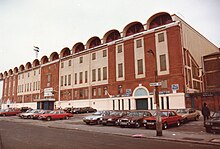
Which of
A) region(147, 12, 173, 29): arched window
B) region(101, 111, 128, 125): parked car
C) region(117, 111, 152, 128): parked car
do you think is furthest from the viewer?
region(147, 12, 173, 29): arched window

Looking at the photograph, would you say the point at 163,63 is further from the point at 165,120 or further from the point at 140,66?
the point at 165,120

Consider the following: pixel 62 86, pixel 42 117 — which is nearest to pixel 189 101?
pixel 42 117

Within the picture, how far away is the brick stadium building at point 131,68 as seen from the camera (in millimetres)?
32219

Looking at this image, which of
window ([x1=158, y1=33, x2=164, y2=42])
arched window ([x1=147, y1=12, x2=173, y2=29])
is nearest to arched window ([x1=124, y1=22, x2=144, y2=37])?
arched window ([x1=147, y1=12, x2=173, y2=29])

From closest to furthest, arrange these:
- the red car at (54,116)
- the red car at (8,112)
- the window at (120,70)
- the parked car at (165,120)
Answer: the parked car at (165,120) < the red car at (54,116) < the window at (120,70) < the red car at (8,112)

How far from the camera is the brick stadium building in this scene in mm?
32219

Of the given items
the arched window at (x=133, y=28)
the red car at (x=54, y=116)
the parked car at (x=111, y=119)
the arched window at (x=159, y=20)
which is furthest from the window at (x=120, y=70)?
the parked car at (x=111, y=119)

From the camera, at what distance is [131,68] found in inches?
1474

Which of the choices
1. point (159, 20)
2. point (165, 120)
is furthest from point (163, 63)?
point (165, 120)

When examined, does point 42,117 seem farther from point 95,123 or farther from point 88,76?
point 88,76

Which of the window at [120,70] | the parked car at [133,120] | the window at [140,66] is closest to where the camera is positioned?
the parked car at [133,120]

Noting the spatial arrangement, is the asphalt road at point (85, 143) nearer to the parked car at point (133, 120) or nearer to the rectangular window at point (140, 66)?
the parked car at point (133, 120)

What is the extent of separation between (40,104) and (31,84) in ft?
A: 33.5

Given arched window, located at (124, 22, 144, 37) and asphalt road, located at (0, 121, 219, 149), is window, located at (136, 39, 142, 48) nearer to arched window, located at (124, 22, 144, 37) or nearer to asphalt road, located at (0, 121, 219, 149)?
arched window, located at (124, 22, 144, 37)
